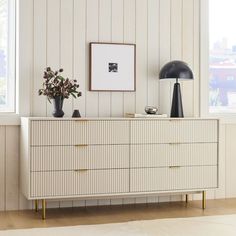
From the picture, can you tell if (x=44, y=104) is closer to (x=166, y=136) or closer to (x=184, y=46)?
(x=166, y=136)

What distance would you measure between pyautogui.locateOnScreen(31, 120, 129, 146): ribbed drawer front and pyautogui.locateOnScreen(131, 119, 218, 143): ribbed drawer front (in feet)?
0.36

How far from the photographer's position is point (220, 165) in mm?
4801

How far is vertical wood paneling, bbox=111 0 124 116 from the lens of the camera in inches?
175

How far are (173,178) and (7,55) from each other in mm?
1716

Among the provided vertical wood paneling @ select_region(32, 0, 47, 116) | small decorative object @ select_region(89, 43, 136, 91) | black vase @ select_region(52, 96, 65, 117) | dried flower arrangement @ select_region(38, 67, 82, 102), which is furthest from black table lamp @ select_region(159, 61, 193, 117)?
vertical wood paneling @ select_region(32, 0, 47, 116)

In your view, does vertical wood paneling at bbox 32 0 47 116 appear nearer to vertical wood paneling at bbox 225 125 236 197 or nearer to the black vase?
the black vase

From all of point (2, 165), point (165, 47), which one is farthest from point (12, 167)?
point (165, 47)

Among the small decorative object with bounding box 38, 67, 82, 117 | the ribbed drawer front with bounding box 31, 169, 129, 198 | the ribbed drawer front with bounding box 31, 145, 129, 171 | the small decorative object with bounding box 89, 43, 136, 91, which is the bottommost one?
the ribbed drawer front with bounding box 31, 169, 129, 198

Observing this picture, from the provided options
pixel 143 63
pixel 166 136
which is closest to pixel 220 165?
pixel 166 136

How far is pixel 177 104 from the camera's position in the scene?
4.36 metres

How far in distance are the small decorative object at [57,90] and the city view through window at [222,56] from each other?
1.45 m

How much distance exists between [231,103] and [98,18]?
1.54 metres

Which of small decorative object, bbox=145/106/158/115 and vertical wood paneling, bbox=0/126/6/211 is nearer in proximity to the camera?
vertical wood paneling, bbox=0/126/6/211

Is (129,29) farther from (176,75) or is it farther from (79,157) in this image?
(79,157)
